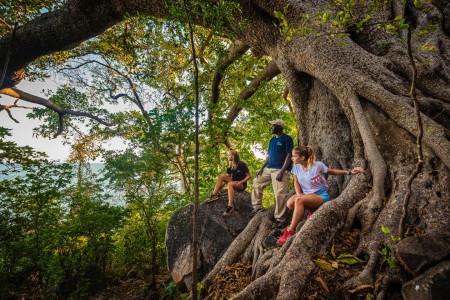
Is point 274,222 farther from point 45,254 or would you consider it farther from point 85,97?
point 85,97

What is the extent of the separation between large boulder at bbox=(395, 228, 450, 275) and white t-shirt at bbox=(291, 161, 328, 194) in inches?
67.2

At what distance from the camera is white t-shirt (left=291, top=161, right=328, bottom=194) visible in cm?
363

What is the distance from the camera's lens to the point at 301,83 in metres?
4.86

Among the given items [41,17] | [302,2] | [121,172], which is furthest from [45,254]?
[302,2]

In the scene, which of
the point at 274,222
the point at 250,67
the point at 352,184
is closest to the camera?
the point at 352,184

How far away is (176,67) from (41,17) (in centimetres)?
479

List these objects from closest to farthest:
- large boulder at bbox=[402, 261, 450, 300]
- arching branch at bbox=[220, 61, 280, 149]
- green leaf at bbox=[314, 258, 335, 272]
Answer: large boulder at bbox=[402, 261, 450, 300] → green leaf at bbox=[314, 258, 335, 272] → arching branch at bbox=[220, 61, 280, 149]

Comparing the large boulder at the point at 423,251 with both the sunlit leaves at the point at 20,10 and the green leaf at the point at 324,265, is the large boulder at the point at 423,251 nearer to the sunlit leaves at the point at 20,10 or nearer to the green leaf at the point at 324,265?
the green leaf at the point at 324,265

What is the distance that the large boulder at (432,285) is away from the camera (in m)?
1.58

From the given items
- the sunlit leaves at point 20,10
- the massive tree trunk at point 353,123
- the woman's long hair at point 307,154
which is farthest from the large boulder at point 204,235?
the sunlit leaves at point 20,10

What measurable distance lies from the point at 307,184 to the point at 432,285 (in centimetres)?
214

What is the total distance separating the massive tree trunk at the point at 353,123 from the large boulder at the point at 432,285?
352 millimetres

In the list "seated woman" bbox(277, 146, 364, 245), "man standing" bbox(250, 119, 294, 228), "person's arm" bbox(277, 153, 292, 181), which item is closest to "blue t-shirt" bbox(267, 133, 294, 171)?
"man standing" bbox(250, 119, 294, 228)

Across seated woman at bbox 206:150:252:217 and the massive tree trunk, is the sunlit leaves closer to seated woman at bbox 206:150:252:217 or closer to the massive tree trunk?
the massive tree trunk
